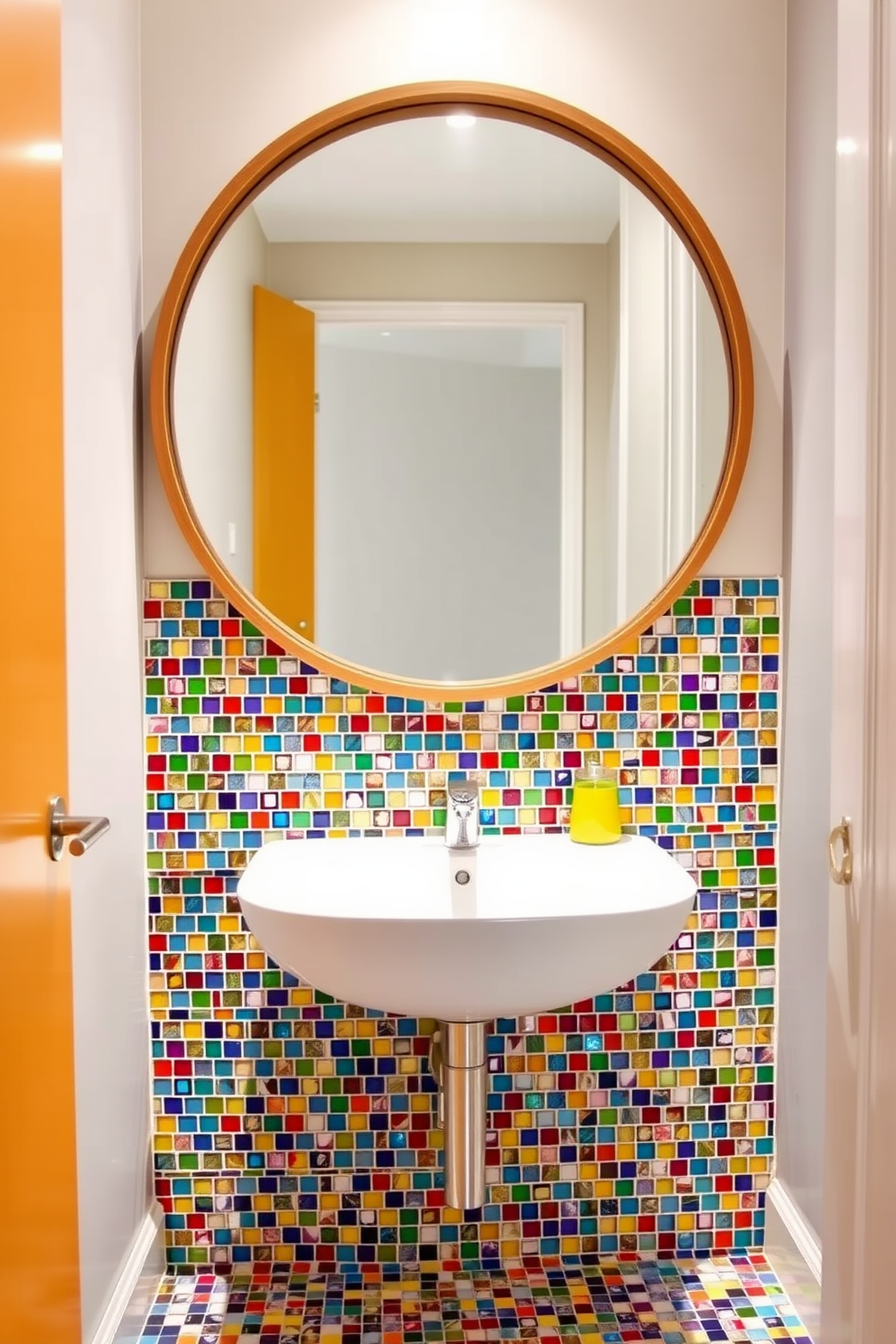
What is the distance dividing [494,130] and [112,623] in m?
1.02

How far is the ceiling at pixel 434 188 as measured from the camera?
76.5 inches

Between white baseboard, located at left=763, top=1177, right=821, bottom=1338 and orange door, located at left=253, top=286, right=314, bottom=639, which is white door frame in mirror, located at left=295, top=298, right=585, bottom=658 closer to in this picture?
orange door, located at left=253, top=286, right=314, bottom=639

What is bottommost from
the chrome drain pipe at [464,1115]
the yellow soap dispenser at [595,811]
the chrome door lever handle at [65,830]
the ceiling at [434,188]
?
the chrome drain pipe at [464,1115]

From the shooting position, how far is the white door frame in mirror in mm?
1944

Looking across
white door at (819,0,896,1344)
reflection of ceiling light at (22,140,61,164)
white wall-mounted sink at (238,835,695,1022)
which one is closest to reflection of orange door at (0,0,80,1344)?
reflection of ceiling light at (22,140,61,164)

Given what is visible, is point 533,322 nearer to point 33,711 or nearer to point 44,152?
point 44,152

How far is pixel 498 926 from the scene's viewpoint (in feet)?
4.98

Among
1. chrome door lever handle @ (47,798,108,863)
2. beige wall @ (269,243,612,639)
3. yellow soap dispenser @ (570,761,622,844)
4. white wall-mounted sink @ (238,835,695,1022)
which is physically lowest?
white wall-mounted sink @ (238,835,695,1022)

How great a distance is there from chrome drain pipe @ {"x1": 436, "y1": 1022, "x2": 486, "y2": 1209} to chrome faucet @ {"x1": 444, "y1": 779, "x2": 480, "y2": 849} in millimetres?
280

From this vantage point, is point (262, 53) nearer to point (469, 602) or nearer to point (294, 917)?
point (469, 602)

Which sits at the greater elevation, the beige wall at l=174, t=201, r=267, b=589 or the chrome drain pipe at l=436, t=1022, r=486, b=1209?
the beige wall at l=174, t=201, r=267, b=589

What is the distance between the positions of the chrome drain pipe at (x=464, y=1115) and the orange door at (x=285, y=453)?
0.69 m

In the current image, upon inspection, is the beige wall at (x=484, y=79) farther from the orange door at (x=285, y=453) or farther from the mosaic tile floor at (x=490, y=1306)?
the mosaic tile floor at (x=490, y=1306)

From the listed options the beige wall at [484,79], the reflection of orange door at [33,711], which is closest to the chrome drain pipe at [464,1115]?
the reflection of orange door at [33,711]
